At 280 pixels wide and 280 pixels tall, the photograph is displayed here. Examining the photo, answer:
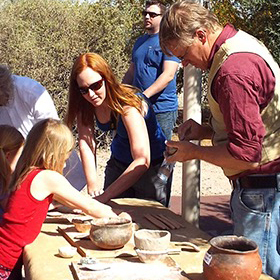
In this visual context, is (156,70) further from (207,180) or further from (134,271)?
(207,180)

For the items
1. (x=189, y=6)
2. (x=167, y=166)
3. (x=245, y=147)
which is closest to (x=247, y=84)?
(x=245, y=147)

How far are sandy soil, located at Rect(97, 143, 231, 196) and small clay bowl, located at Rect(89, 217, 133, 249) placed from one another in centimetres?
503

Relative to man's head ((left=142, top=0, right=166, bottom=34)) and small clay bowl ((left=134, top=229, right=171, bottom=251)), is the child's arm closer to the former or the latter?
small clay bowl ((left=134, top=229, right=171, bottom=251))

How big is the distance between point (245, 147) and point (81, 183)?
1730 mm

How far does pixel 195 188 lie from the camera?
14.4ft

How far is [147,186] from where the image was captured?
3484mm

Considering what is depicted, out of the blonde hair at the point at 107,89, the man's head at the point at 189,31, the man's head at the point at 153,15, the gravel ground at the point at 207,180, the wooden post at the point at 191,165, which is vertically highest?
the man's head at the point at 189,31

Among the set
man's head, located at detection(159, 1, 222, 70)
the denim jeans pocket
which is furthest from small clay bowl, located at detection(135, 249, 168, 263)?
man's head, located at detection(159, 1, 222, 70)

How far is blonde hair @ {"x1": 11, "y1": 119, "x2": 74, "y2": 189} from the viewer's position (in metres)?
2.85

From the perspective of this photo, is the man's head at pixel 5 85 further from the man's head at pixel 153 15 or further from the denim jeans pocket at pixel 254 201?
the man's head at pixel 153 15

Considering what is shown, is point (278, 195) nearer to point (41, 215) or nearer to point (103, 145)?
point (41, 215)

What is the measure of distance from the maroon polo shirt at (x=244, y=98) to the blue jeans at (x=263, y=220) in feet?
0.62

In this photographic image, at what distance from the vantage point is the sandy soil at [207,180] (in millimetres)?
7602

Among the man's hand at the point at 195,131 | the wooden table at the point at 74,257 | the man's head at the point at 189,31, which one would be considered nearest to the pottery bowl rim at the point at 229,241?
the wooden table at the point at 74,257
